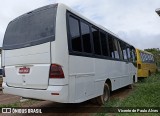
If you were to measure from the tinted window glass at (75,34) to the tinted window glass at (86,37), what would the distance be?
1.08 feet

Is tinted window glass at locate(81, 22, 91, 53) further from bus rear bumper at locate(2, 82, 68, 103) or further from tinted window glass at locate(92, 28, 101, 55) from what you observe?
bus rear bumper at locate(2, 82, 68, 103)

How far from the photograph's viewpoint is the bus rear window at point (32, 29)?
250 inches

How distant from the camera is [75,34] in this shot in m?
6.80

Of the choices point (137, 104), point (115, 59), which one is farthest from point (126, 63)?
point (137, 104)

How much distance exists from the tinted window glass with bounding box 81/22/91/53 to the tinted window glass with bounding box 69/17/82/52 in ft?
1.08

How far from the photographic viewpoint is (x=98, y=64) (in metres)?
8.34

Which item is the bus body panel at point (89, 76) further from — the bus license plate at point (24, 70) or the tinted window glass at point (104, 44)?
the bus license plate at point (24, 70)

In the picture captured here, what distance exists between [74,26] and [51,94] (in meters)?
2.02

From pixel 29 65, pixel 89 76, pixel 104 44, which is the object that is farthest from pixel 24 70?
pixel 104 44

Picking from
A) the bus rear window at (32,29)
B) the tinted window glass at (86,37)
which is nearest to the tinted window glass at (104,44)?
the tinted window glass at (86,37)

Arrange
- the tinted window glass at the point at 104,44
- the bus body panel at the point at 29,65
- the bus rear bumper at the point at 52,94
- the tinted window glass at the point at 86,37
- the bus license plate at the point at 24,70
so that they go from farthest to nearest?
the tinted window glass at the point at 104,44, the tinted window glass at the point at 86,37, the bus license plate at the point at 24,70, the bus body panel at the point at 29,65, the bus rear bumper at the point at 52,94

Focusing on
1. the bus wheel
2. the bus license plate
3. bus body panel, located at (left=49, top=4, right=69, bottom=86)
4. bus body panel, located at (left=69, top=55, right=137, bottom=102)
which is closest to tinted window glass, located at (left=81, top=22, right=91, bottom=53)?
bus body panel, located at (left=69, top=55, right=137, bottom=102)

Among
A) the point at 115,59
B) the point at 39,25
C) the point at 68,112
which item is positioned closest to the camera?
the point at 39,25

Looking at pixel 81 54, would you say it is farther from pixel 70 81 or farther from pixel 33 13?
pixel 33 13
